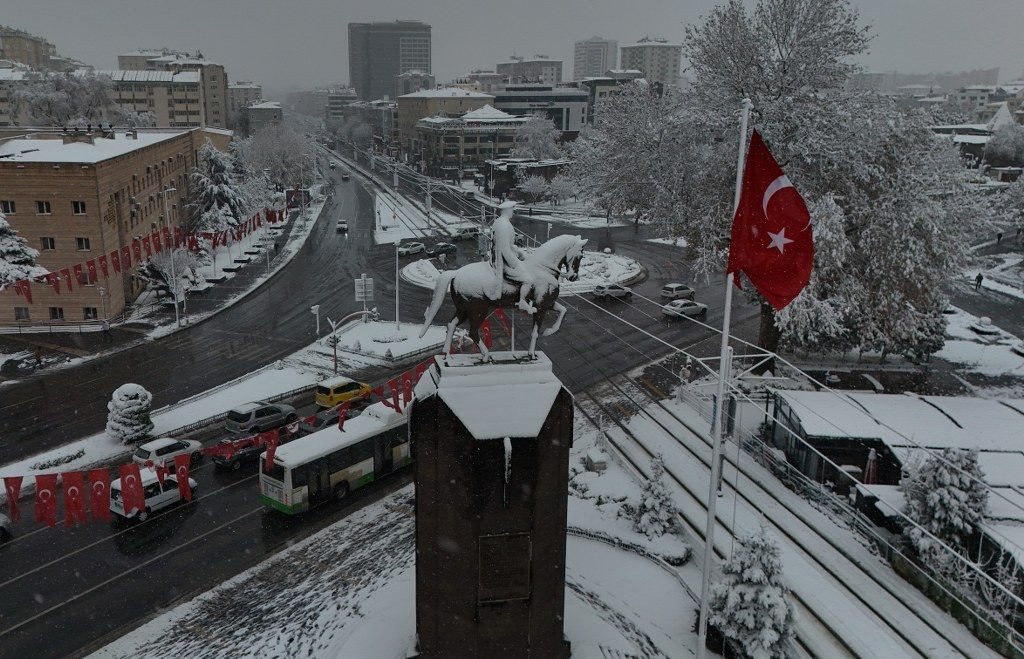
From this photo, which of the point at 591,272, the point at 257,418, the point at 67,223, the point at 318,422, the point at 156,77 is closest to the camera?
the point at 318,422

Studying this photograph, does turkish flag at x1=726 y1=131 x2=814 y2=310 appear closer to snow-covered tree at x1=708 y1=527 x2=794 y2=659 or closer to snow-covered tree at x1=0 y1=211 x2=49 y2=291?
snow-covered tree at x1=708 y1=527 x2=794 y2=659

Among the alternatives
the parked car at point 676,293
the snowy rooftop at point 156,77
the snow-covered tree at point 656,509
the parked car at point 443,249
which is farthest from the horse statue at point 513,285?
the snowy rooftop at point 156,77

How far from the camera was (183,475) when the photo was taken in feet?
67.3

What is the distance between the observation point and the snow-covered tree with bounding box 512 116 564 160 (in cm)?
10394

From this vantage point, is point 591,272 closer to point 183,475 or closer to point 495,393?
point 183,475

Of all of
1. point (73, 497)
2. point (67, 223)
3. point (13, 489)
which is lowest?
point (73, 497)

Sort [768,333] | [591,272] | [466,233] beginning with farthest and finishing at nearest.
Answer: [466,233] < [591,272] < [768,333]

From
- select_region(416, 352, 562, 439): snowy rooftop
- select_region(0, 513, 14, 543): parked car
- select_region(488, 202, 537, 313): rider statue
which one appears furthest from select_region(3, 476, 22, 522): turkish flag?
select_region(488, 202, 537, 313): rider statue

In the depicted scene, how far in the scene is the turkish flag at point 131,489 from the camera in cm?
1947

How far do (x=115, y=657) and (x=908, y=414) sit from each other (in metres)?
22.1

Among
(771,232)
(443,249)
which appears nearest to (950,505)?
(771,232)

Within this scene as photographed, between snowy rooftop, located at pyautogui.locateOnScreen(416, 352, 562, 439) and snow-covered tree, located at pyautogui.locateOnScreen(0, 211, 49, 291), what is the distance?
31.1 metres

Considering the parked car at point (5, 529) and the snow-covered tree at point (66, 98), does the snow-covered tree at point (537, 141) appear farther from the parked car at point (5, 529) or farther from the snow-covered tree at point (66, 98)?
the parked car at point (5, 529)

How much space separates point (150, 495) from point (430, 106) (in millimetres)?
129522
